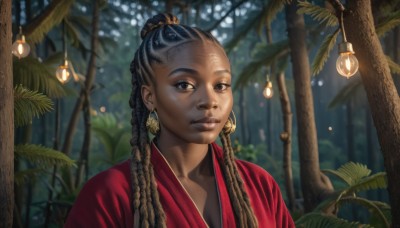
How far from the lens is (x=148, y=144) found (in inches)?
76.0

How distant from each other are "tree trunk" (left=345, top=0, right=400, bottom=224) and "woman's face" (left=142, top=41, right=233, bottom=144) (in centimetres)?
164

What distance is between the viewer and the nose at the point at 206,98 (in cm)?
177

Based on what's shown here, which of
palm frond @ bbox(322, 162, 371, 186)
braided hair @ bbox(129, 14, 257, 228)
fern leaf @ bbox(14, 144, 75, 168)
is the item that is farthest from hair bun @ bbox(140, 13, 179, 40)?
palm frond @ bbox(322, 162, 371, 186)

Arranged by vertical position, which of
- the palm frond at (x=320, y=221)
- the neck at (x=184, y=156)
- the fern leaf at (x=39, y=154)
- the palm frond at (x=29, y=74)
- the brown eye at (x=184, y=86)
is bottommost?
the palm frond at (x=320, y=221)

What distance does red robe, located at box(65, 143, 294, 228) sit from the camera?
1728 millimetres

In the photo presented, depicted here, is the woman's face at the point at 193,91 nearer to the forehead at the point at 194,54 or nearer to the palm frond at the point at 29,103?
the forehead at the point at 194,54

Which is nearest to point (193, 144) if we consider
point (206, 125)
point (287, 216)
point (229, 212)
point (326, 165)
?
point (206, 125)

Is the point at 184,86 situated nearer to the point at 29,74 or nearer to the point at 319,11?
the point at 319,11

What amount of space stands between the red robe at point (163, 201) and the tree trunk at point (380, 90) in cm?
135

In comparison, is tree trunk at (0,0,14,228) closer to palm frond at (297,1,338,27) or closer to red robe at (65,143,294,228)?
red robe at (65,143,294,228)

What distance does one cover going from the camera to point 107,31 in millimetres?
24125

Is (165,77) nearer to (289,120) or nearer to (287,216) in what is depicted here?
(287,216)

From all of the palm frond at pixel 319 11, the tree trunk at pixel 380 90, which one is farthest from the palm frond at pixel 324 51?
the tree trunk at pixel 380 90

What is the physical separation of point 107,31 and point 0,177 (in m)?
22.5
